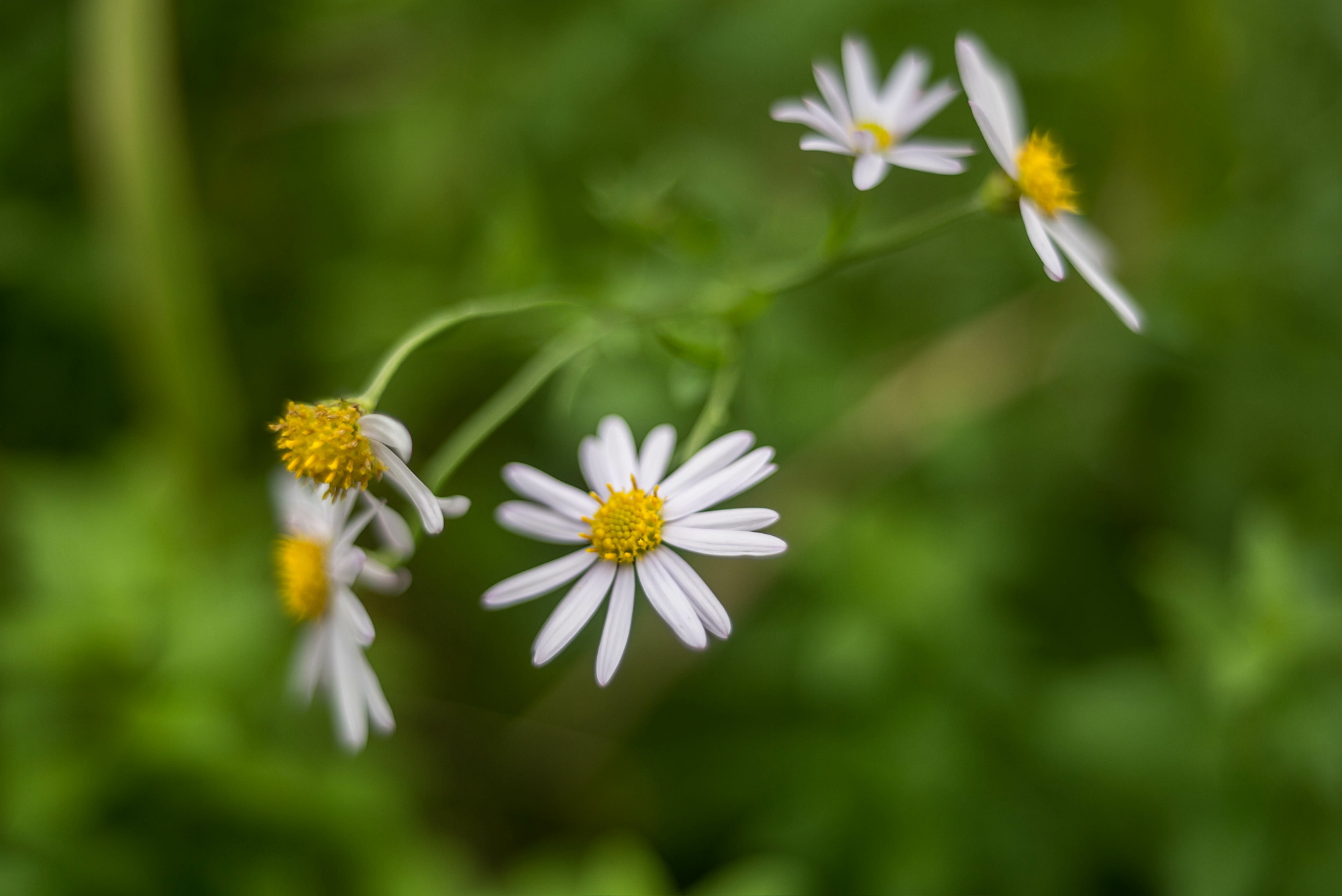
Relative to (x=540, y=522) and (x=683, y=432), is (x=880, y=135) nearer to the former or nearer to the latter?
(x=540, y=522)

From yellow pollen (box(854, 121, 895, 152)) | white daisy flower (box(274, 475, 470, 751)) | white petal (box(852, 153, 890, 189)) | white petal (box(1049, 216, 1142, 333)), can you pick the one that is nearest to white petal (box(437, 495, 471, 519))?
white daisy flower (box(274, 475, 470, 751))

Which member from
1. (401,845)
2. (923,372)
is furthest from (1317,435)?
(401,845)

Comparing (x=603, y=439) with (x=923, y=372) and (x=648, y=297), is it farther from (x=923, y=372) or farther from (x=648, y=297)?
(x=923, y=372)

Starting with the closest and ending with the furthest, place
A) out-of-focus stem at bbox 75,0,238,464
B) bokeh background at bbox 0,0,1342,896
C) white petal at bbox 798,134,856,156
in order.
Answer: white petal at bbox 798,134,856,156 → bokeh background at bbox 0,0,1342,896 → out-of-focus stem at bbox 75,0,238,464

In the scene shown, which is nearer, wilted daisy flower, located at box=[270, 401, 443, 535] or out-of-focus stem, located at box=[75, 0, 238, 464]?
wilted daisy flower, located at box=[270, 401, 443, 535]

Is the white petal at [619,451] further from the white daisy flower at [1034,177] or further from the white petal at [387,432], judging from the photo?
the white daisy flower at [1034,177]

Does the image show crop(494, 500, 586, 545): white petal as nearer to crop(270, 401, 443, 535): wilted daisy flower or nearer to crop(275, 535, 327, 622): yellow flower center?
crop(270, 401, 443, 535): wilted daisy flower

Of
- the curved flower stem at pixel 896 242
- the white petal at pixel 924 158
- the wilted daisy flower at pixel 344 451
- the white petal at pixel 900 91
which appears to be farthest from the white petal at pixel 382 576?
the white petal at pixel 900 91
